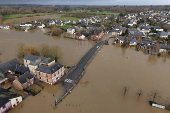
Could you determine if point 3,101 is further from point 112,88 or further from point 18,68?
point 112,88

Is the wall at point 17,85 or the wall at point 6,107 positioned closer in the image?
Answer: the wall at point 6,107

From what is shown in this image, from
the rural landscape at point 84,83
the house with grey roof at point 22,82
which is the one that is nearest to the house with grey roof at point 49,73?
the rural landscape at point 84,83

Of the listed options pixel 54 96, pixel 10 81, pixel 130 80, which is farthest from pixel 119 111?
pixel 10 81

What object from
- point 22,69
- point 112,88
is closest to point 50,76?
point 22,69

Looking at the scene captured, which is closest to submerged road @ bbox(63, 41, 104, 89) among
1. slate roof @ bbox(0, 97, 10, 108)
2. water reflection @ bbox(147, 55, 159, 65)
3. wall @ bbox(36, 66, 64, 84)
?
wall @ bbox(36, 66, 64, 84)

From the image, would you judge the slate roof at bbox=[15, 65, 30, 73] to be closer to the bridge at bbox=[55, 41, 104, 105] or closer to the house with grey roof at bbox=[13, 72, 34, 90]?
the house with grey roof at bbox=[13, 72, 34, 90]

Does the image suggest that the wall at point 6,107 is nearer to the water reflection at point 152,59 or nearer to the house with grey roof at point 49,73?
the house with grey roof at point 49,73
